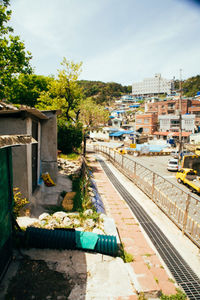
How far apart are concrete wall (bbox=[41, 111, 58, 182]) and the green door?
6099 mm

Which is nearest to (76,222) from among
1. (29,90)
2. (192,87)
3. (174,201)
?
(174,201)

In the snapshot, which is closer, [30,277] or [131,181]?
[30,277]

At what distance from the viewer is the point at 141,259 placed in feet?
15.6

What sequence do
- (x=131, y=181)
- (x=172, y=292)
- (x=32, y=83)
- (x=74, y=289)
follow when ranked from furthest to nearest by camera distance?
(x=32, y=83)
(x=131, y=181)
(x=172, y=292)
(x=74, y=289)

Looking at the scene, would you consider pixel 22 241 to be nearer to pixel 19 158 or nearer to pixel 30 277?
pixel 30 277

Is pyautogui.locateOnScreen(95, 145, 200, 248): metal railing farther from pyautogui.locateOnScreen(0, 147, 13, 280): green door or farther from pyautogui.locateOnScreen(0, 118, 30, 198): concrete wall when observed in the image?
pyautogui.locateOnScreen(0, 118, 30, 198): concrete wall

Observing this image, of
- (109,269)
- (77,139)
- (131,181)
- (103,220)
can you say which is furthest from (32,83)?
(109,269)

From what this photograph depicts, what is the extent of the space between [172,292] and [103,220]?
2.89 metres

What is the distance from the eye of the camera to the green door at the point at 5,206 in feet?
11.6

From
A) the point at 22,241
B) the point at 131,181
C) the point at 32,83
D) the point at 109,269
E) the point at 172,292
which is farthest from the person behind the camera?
the point at 32,83

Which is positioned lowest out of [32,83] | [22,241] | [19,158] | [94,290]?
[94,290]

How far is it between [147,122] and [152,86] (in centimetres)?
10231

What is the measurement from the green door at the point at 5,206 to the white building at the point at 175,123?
52872 mm

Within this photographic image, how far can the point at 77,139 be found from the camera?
1942 cm
